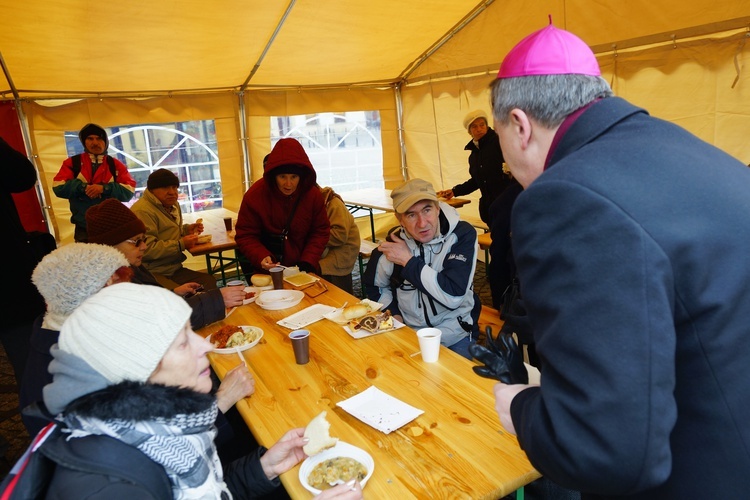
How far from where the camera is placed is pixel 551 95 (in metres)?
1.06

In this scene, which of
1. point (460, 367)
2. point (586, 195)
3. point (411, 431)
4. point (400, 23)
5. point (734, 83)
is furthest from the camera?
point (400, 23)

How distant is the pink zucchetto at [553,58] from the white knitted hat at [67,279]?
5.97 ft

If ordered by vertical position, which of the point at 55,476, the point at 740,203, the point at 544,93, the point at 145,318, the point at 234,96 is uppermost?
the point at 234,96

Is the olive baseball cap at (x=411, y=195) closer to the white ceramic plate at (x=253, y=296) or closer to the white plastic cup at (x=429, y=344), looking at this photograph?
the white plastic cup at (x=429, y=344)

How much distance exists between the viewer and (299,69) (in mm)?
7438

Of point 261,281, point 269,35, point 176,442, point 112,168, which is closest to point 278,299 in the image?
point 261,281

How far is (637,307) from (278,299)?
258cm

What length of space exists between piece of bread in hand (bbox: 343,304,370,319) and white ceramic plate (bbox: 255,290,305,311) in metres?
0.54

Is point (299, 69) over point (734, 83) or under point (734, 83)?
over

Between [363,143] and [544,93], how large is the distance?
8.51m

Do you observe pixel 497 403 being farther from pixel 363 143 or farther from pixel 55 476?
pixel 363 143

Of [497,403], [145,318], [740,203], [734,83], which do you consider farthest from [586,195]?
[734,83]

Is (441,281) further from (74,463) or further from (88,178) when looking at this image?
(88,178)

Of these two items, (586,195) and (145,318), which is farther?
(145,318)
